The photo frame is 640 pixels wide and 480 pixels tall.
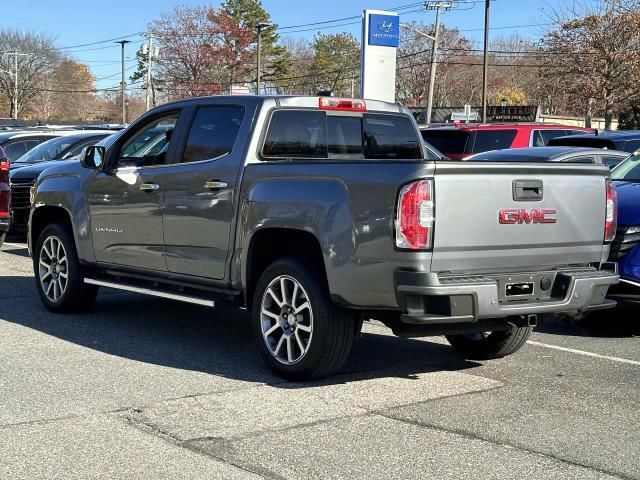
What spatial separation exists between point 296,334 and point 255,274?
0.67 metres

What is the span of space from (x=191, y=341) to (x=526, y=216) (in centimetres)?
319

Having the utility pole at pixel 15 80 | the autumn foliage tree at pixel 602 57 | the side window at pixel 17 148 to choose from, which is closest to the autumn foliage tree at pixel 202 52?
the utility pole at pixel 15 80

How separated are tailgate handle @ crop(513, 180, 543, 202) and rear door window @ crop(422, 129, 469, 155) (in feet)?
32.9

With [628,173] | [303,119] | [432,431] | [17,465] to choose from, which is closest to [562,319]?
[628,173]

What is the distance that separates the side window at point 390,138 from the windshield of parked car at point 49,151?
9.26m

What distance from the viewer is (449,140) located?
16000 mm

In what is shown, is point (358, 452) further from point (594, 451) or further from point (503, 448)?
point (594, 451)

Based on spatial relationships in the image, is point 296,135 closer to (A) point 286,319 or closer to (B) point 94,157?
(A) point 286,319

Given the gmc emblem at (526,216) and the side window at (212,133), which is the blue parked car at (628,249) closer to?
the gmc emblem at (526,216)

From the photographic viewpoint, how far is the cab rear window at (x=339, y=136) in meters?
6.81

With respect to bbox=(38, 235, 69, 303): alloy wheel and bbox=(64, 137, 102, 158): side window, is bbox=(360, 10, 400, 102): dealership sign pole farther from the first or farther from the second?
bbox=(38, 235, 69, 303): alloy wheel

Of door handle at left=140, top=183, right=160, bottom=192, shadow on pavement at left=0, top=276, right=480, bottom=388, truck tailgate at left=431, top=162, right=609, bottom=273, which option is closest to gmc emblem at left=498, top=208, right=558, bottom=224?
truck tailgate at left=431, top=162, right=609, bottom=273

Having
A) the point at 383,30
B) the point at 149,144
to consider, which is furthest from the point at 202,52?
the point at 149,144

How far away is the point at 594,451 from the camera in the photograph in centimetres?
474
